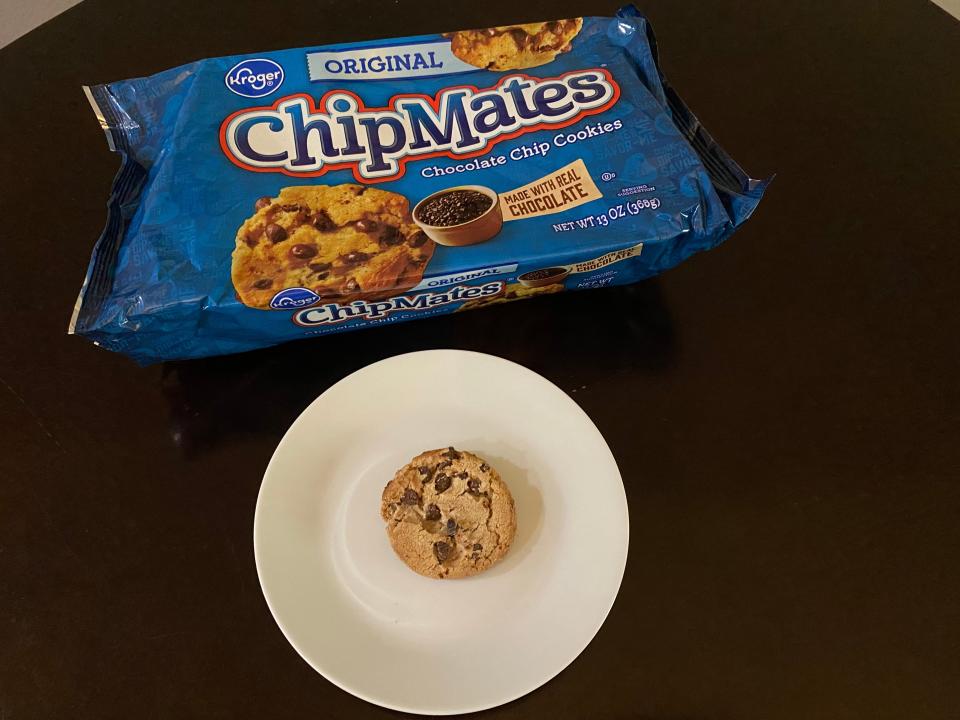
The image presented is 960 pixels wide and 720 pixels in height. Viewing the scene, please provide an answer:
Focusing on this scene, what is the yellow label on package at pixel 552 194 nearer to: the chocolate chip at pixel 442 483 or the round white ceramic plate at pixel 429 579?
the round white ceramic plate at pixel 429 579

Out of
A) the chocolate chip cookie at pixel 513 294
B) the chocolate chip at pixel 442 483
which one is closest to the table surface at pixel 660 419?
the chocolate chip cookie at pixel 513 294

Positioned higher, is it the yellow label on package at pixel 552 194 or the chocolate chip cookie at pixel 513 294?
the yellow label on package at pixel 552 194

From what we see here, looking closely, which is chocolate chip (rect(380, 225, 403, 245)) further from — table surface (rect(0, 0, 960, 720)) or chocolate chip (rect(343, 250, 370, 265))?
table surface (rect(0, 0, 960, 720))

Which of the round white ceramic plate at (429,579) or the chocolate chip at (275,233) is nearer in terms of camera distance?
the round white ceramic plate at (429,579)

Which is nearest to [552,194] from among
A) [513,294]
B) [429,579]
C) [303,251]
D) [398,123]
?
[513,294]

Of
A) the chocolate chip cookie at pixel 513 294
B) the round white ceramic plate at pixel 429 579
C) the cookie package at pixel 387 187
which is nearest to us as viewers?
the round white ceramic plate at pixel 429 579

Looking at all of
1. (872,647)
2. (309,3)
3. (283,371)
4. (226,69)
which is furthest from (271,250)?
(872,647)

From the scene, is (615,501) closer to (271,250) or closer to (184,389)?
(271,250)
